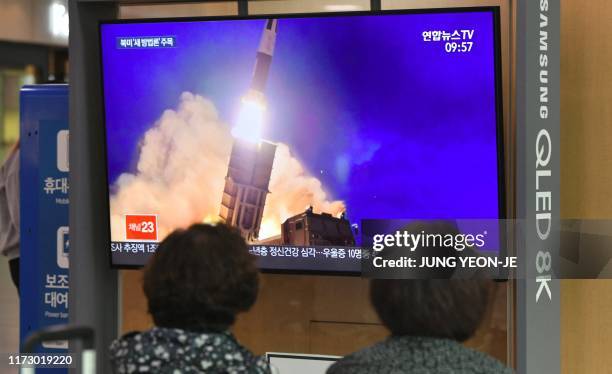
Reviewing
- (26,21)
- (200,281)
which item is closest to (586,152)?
(200,281)

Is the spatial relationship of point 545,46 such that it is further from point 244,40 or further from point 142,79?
point 142,79

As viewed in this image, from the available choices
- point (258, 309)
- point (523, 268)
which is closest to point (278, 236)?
point (258, 309)

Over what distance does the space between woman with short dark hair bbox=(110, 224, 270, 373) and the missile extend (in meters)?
1.74

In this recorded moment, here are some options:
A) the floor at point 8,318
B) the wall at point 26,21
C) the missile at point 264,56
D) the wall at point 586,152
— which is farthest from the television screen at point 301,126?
the wall at point 26,21

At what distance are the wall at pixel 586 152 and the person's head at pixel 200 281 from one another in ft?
6.19

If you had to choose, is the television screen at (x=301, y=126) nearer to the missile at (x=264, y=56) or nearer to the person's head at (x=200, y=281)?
the missile at (x=264, y=56)

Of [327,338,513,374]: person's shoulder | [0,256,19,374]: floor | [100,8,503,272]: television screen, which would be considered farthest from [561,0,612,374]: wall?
[0,256,19,374]: floor

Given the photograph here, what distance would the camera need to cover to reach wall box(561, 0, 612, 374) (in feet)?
12.2

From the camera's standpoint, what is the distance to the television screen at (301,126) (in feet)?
12.1

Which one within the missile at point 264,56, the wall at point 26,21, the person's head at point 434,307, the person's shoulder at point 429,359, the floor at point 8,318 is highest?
the wall at point 26,21

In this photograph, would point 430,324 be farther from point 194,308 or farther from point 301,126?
point 301,126

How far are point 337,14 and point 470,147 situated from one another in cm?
73

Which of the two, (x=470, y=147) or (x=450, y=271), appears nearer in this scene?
(x=450, y=271)

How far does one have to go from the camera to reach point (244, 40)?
3939mm
